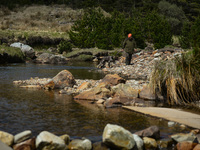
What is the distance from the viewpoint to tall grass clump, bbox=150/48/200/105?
8312 millimetres

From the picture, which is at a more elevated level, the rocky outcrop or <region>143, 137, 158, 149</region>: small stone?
the rocky outcrop

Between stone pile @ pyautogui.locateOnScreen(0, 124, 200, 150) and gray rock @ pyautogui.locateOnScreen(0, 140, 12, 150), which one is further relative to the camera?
stone pile @ pyautogui.locateOnScreen(0, 124, 200, 150)

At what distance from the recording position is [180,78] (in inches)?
328

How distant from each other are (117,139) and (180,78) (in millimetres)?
4407

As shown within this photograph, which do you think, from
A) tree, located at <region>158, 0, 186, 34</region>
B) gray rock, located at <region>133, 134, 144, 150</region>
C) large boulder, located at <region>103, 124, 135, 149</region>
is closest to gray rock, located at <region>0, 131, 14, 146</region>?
large boulder, located at <region>103, 124, 135, 149</region>

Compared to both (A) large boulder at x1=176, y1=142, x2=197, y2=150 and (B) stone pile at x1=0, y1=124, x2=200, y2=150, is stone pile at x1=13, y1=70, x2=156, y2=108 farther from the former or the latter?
(A) large boulder at x1=176, y1=142, x2=197, y2=150

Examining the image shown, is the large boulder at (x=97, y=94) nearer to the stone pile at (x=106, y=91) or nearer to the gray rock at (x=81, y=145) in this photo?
the stone pile at (x=106, y=91)

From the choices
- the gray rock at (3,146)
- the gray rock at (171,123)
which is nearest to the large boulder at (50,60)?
the gray rock at (171,123)

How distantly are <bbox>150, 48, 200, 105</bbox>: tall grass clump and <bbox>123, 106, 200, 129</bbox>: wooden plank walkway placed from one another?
1.23 meters

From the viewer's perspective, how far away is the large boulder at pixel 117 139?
4551 mm

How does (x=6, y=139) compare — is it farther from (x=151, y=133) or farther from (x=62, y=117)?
(x=151, y=133)

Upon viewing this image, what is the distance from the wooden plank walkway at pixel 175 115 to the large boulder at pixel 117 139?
197 cm

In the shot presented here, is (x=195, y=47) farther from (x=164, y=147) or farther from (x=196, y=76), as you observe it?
(x=164, y=147)

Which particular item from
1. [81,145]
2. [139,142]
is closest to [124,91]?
[139,142]
